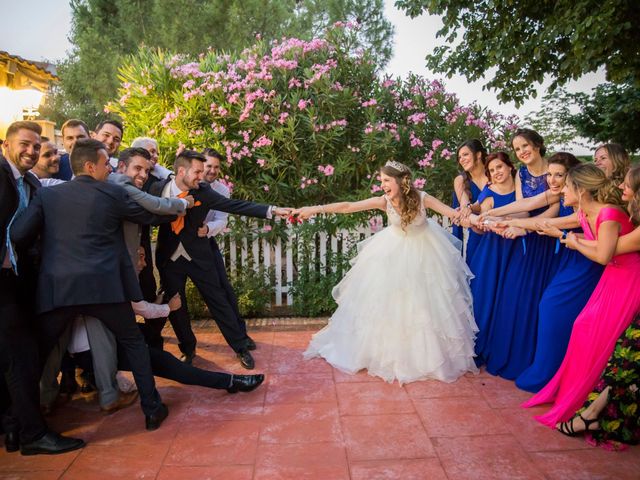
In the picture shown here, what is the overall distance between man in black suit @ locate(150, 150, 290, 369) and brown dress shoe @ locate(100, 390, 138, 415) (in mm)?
761

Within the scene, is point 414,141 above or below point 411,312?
above

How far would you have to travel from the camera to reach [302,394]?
3979mm

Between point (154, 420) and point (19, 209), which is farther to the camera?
point (154, 420)

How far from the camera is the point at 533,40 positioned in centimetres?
669

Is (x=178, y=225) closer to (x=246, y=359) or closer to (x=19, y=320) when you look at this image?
(x=246, y=359)

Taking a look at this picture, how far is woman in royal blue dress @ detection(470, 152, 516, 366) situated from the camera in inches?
174

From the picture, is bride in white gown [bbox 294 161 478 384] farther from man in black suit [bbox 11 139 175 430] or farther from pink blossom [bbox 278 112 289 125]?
pink blossom [bbox 278 112 289 125]

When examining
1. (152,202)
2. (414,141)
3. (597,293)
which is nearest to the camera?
(597,293)

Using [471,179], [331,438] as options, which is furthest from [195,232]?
[471,179]

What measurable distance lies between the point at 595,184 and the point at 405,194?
1512 millimetres

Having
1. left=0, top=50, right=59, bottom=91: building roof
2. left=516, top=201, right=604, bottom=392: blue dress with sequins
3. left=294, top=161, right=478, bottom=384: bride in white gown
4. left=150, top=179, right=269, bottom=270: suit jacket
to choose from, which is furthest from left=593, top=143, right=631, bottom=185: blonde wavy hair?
left=0, top=50, right=59, bottom=91: building roof

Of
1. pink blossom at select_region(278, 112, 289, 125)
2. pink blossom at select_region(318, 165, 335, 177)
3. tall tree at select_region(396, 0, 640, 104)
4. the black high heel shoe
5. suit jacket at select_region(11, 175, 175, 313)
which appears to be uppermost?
tall tree at select_region(396, 0, 640, 104)

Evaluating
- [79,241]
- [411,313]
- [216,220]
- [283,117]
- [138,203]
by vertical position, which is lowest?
[411,313]

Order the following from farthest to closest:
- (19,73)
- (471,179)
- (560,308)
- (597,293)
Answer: (19,73) < (471,179) < (560,308) < (597,293)
